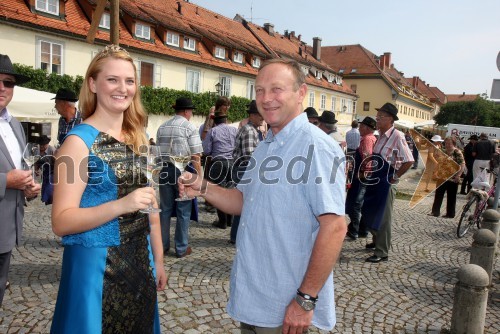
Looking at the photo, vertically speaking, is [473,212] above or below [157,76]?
below

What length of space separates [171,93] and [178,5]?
38.2 ft

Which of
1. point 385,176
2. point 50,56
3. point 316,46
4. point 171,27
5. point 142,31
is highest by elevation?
point 316,46

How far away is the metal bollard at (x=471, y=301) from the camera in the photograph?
3623 mm

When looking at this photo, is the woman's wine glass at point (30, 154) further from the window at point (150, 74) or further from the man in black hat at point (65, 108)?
the window at point (150, 74)

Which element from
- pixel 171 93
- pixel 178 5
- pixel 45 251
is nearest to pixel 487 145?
pixel 45 251

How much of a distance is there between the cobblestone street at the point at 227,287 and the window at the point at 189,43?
21966mm

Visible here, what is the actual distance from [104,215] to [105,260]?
A: 300 mm

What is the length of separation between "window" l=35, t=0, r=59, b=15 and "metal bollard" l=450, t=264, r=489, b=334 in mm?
21306

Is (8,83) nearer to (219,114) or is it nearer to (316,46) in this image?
(219,114)

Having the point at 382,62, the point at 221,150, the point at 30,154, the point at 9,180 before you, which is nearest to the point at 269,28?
the point at 382,62

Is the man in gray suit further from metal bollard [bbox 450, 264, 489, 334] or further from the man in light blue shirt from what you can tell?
metal bollard [bbox 450, 264, 489, 334]

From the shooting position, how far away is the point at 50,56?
740 inches

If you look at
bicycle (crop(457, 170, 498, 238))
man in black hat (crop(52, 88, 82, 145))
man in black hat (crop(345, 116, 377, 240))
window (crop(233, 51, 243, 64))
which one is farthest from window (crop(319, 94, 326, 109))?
man in black hat (crop(52, 88, 82, 145))

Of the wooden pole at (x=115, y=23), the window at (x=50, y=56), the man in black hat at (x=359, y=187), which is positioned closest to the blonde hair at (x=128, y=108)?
the wooden pole at (x=115, y=23)
